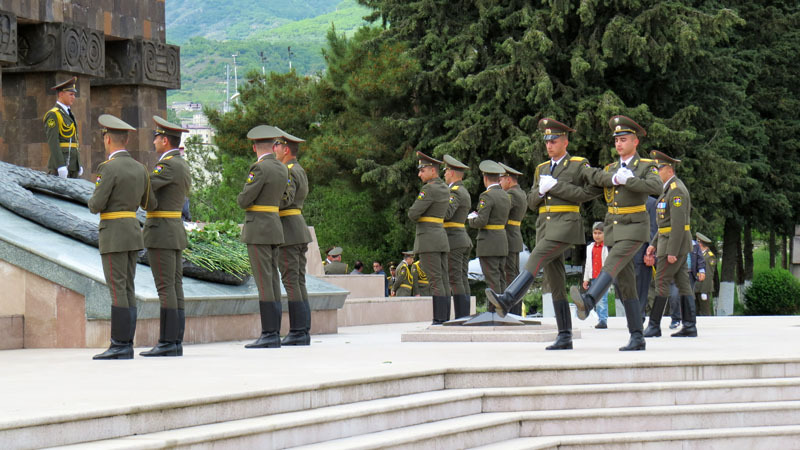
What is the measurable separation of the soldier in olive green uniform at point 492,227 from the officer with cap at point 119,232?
5658 mm

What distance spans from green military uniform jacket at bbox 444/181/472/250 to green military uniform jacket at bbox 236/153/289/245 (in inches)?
152

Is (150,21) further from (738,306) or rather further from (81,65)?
(738,306)

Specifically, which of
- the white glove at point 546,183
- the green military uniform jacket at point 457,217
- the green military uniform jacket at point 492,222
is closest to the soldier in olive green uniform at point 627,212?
the white glove at point 546,183

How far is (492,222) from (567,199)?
4630mm

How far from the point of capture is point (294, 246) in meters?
12.0

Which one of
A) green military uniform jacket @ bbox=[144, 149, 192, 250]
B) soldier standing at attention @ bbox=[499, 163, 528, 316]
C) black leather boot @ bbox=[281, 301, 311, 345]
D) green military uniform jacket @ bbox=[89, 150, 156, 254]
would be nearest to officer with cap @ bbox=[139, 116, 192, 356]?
green military uniform jacket @ bbox=[144, 149, 192, 250]

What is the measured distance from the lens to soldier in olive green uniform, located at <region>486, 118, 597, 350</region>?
10.2 meters

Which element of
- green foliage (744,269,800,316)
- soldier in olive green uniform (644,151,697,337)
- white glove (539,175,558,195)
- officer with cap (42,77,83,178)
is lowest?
green foliage (744,269,800,316)

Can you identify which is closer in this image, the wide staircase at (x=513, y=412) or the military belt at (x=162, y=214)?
the wide staircase at (x=513, y=412)

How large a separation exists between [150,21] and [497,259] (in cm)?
1252

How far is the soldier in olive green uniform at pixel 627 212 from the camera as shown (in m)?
10.1

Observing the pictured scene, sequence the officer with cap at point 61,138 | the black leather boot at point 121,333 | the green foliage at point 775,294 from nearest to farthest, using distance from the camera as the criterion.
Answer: the black leather boot at point 121,333, the officer with cap at point 61,138, the green foliage at point 775,294

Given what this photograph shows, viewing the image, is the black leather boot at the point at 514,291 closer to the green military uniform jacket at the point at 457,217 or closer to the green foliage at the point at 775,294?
the green military uniform jacket at the point at 457,217

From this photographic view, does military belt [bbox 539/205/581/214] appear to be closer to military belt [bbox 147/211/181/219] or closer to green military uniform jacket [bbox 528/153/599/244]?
green military uniform jacket [bbox 528/153/599/244]
